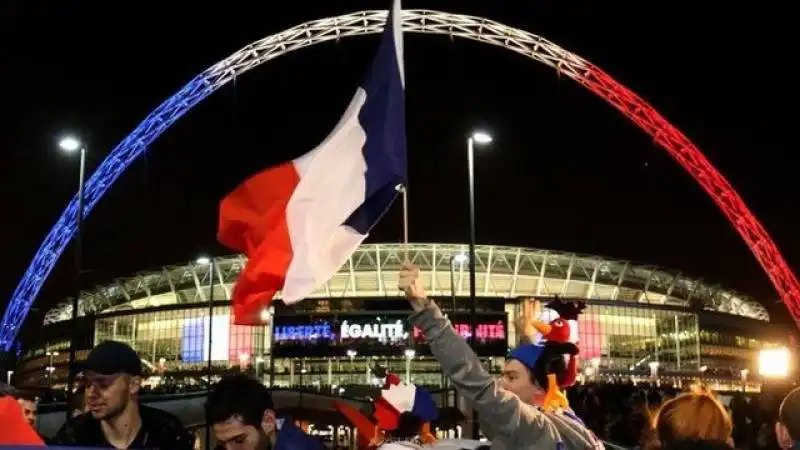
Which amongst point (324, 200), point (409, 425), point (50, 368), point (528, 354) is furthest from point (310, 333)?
point (528, 354)

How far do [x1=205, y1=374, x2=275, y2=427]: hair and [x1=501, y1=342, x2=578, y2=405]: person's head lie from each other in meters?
1.42

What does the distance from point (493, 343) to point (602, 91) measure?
134ft

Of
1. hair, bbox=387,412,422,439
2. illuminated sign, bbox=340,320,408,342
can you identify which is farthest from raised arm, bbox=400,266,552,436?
illuminated sign, bbox=340,320,408,342

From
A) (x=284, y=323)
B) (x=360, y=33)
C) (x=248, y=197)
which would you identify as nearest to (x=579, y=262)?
(x=284, y=323)

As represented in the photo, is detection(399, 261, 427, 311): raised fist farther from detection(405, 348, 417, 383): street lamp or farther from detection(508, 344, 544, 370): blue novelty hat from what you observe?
Answer: detection(405, 348, 417, 383): street lamp

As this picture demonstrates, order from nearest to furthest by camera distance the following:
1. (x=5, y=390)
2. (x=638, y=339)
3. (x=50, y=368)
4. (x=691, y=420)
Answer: (x=691, y=420) → (x=5, y=390) → (x=638, y=339) → (x=50, y=368)

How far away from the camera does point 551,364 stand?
526 cm

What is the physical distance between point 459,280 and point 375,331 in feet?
47.9

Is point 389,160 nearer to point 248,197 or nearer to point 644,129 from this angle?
point 248,197

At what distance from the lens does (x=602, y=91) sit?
43844 mm

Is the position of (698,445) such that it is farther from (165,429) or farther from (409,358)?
(409,358)

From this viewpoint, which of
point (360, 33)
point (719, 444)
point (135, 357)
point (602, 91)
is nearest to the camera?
point (719, 444)

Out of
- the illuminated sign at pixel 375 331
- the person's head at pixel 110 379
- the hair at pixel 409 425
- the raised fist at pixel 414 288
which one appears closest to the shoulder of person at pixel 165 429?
the person's head at pixel 110 379

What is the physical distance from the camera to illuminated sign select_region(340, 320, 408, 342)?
81.8 m
